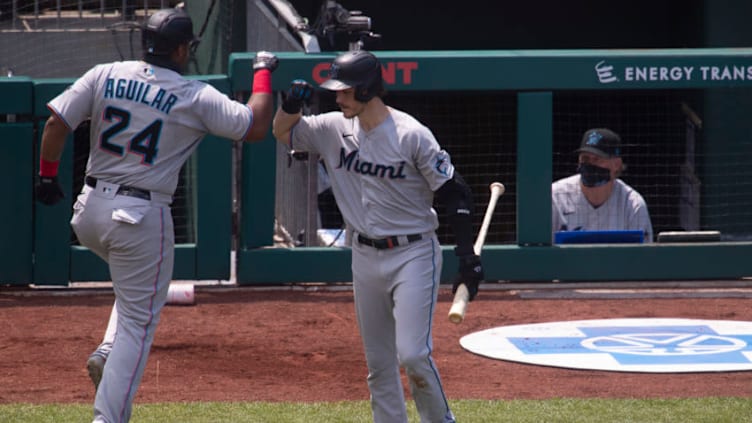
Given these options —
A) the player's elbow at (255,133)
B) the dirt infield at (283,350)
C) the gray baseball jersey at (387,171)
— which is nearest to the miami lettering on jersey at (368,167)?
the gray baseball jersey at (387,171)

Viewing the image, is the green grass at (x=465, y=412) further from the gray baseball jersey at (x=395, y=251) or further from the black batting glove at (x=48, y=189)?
the black batting glove at (x=48, y=189)

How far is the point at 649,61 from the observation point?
27.7 ft

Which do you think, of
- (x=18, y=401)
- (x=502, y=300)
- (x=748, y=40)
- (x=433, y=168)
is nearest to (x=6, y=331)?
(x=18, y=401)

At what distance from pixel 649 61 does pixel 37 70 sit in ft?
18.1

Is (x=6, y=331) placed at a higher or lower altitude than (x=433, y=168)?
lower

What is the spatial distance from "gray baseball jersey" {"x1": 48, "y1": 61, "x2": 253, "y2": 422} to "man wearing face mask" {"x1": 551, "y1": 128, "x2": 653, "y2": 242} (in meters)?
4.03

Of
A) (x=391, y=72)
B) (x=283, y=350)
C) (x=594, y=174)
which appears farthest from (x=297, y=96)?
(x=594, y=174)

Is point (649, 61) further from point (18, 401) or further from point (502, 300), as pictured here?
point (18, 401)

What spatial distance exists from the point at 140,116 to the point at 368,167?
0.90 meters

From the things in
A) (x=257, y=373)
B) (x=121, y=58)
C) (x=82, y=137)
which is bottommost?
(x=257, y=373)

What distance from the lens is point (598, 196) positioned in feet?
26.9

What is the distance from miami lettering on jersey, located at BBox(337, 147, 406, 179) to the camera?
4.48 m

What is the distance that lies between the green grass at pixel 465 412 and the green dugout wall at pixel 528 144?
305 cm

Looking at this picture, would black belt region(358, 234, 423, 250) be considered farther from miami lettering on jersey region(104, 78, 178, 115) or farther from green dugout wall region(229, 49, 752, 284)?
green dugout wall region(229, 49, 752, 284)
